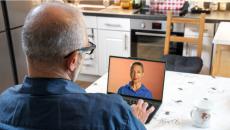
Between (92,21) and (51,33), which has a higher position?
(51,33)

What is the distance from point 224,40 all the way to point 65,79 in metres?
1.66

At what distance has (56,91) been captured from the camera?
32.9 inches

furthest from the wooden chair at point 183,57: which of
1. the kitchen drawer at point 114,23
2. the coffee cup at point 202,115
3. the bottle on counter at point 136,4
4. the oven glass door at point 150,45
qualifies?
the coffee cup at point 202,115

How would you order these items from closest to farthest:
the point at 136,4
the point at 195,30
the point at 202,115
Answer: the point at 202,115
the point at 195,30
the point at 136,4

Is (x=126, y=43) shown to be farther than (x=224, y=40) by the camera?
Yes

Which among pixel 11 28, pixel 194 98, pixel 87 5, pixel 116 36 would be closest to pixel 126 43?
pixel 116 36

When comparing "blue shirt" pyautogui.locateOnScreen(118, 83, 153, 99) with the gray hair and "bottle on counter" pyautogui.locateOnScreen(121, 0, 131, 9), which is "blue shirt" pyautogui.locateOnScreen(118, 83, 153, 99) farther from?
"bottle on counter" pyautogui.locateOnScreen(121, 0, 131, 9)

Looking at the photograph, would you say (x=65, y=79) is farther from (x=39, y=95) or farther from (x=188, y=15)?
(x=188, y=15)

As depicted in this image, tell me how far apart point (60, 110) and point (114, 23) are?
2.58m

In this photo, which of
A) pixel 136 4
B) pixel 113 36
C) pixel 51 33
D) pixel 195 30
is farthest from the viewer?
pixel 136 4

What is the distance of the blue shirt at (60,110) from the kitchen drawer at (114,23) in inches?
96.9

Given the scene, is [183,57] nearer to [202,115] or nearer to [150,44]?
[150,44]

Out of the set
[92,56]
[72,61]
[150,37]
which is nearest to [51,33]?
[72,61]

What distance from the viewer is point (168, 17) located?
2.88m
